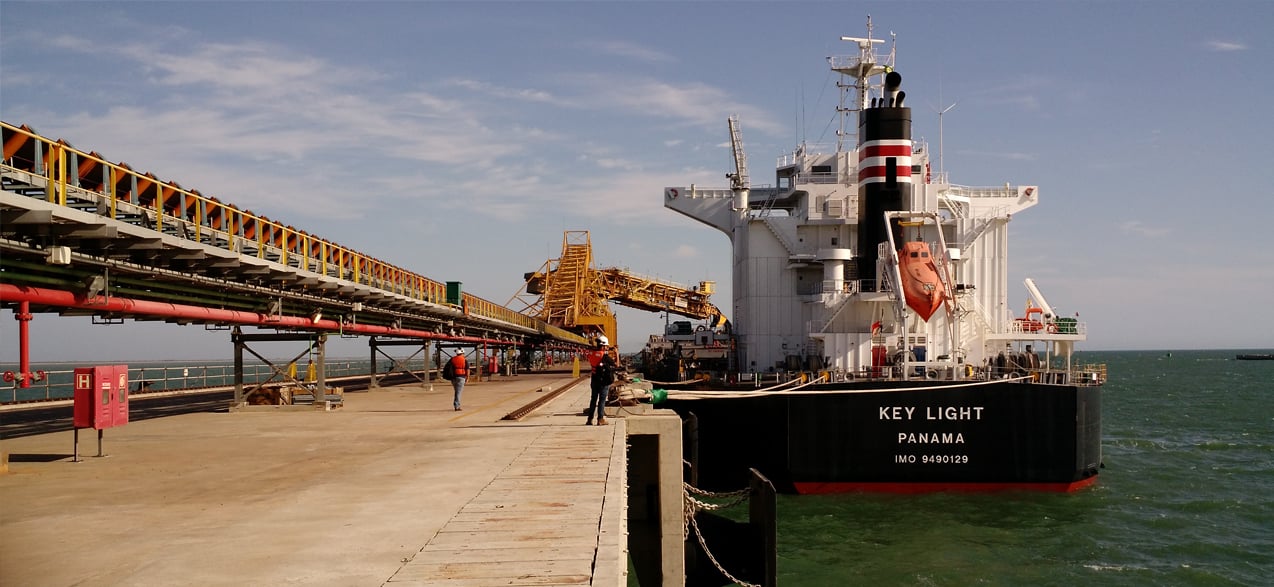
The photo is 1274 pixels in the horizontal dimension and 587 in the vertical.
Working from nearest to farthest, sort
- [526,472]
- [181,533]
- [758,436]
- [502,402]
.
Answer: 1. [181,533]
2. [526,472]
3. [758,436]
4. [502,402]

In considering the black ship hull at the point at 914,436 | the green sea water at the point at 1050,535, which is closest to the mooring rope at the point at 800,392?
the black ship hull at the point at 914,436

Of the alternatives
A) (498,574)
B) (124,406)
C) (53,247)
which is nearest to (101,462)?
(124,406)

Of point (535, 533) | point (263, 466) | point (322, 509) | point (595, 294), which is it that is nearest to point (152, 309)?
point (263, 466)

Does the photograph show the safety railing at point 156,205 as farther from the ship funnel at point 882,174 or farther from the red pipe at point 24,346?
the ship funnel at point 882,174

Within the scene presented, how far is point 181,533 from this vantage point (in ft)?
30.9

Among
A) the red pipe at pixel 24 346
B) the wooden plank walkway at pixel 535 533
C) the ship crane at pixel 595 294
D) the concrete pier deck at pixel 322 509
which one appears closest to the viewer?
the wooden plank walkway at pixel 535 533

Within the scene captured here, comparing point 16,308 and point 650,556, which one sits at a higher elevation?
point 16,308

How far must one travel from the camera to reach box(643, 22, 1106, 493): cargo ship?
2645 cm

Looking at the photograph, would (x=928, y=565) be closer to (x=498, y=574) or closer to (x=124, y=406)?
(x=498, y=574)

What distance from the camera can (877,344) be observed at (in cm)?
2986

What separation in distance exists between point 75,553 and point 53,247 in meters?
7.99

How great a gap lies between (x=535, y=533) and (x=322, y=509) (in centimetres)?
314

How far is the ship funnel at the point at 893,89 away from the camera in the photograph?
31.7 m

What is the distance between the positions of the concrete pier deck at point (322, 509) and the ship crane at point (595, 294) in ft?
160
